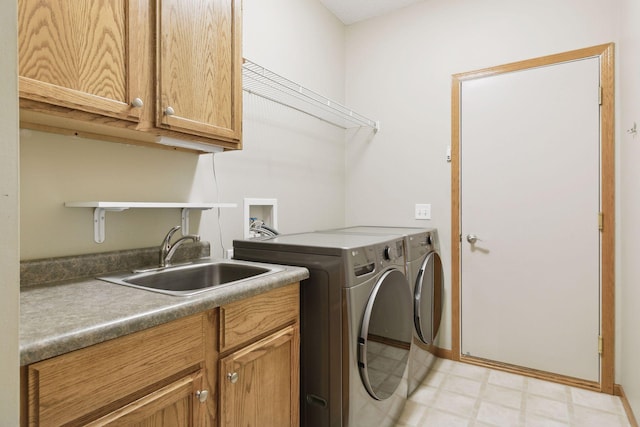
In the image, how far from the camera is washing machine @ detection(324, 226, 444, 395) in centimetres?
203

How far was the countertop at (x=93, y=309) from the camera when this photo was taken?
694 mm

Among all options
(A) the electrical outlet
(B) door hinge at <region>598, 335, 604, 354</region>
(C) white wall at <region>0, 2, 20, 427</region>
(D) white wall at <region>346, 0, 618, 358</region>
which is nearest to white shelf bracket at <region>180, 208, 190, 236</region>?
(C) white wall at <region>0, 2, 20, 427</region>

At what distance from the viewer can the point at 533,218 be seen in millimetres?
2289

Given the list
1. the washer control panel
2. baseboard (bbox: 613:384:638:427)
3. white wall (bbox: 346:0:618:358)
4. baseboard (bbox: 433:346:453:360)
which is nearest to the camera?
the washer control panel

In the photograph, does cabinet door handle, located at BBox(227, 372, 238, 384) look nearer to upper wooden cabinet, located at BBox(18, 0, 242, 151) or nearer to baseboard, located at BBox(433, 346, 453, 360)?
upper wooden cabinet, located at BBox(18, 0, 242, 151)

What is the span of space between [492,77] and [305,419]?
244 cm

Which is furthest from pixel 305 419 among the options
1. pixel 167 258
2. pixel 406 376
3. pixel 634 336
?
pixel 634 336

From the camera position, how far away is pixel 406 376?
1.90 meters

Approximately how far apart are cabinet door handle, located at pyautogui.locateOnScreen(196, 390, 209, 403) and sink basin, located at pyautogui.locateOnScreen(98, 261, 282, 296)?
406mm

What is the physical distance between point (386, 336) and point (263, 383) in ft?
2.23

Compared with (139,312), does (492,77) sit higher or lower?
higher

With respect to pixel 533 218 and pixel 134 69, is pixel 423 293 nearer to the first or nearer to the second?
pixel 533 218

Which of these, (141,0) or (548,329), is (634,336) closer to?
(548,329)

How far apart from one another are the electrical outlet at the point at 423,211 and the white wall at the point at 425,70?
0.04 m
